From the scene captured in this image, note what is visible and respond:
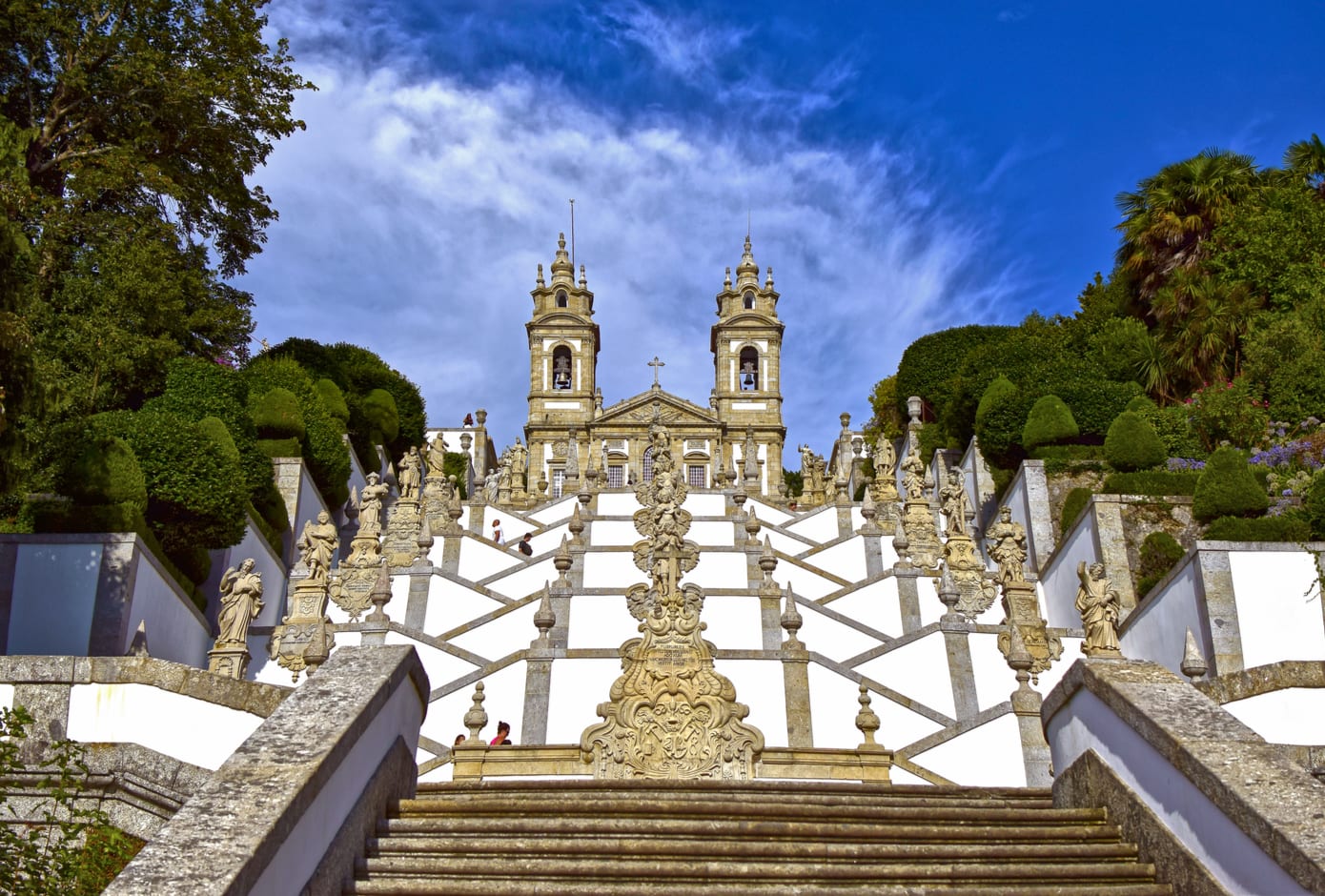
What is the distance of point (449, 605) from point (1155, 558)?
43.7 ft

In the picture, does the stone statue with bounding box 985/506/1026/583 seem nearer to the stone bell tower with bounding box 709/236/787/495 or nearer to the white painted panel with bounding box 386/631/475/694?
the white painted panel with bounding box 386/631/475/694

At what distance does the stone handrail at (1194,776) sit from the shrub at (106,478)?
49.0 feet

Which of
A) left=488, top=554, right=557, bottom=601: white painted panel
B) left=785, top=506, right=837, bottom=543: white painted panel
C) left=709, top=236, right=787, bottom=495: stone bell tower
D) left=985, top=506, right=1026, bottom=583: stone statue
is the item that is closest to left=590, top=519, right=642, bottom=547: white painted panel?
left=488, top=554, right=557, bottom=601: white painted panel

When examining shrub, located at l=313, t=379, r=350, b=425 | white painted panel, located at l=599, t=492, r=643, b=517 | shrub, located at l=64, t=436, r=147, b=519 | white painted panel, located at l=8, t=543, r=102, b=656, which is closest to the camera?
white painted panel, located at l=8, t=543, r=102, b=656

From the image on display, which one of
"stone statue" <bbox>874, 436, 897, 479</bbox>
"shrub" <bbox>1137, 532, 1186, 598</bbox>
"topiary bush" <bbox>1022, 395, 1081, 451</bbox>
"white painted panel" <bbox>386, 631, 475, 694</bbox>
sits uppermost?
"stone statue" <bbox>874, 436, 897, 479</bbox>

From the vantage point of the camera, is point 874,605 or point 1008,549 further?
point 874,605

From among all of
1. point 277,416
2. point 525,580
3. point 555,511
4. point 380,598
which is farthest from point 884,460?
point 380,598

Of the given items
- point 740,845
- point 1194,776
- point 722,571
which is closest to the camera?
point 1194,776

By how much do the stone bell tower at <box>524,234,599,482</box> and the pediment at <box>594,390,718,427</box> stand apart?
166 centimetres

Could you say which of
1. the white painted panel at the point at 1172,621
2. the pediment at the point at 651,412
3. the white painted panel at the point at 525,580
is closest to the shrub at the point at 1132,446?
the white painted panel at the point at 1172,621

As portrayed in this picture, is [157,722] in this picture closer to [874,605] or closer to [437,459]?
[874,605]

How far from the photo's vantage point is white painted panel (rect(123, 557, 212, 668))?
1811 centimetres

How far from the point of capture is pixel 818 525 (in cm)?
3341

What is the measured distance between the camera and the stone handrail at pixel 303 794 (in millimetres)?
5434
